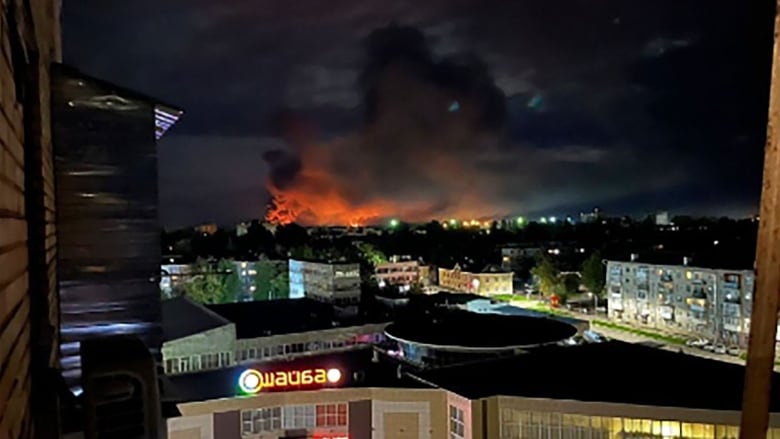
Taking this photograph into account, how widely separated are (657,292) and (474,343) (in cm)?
2345

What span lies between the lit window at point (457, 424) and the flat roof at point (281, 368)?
94 cm

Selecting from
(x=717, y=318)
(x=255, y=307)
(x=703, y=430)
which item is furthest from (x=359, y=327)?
(x=717, y=318)

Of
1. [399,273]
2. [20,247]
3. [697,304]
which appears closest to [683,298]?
[697,304]

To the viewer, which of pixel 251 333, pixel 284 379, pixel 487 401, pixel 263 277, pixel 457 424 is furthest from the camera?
Result: pixel 263 277

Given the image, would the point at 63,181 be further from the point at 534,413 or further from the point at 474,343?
the point at 474,343

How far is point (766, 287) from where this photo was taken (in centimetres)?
274

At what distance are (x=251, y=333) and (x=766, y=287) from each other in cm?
2474

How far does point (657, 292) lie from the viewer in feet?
136

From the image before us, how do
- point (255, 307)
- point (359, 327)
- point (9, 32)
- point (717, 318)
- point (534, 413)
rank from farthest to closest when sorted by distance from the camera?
point (717, 318)
point (255, 307)
point (359, 327)
point (534, 413)
point (9, 32)

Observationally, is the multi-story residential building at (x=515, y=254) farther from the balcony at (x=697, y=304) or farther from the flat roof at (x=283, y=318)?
the flat roof at (x=283, y=318)

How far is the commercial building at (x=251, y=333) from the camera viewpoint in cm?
2219

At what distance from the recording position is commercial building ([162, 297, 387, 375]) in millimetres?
22188

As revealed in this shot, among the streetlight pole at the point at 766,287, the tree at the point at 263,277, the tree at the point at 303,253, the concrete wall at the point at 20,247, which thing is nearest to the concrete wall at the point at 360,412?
the concrete wall at the point at 20,247

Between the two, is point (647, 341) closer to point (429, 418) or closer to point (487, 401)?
point (429, 418)
